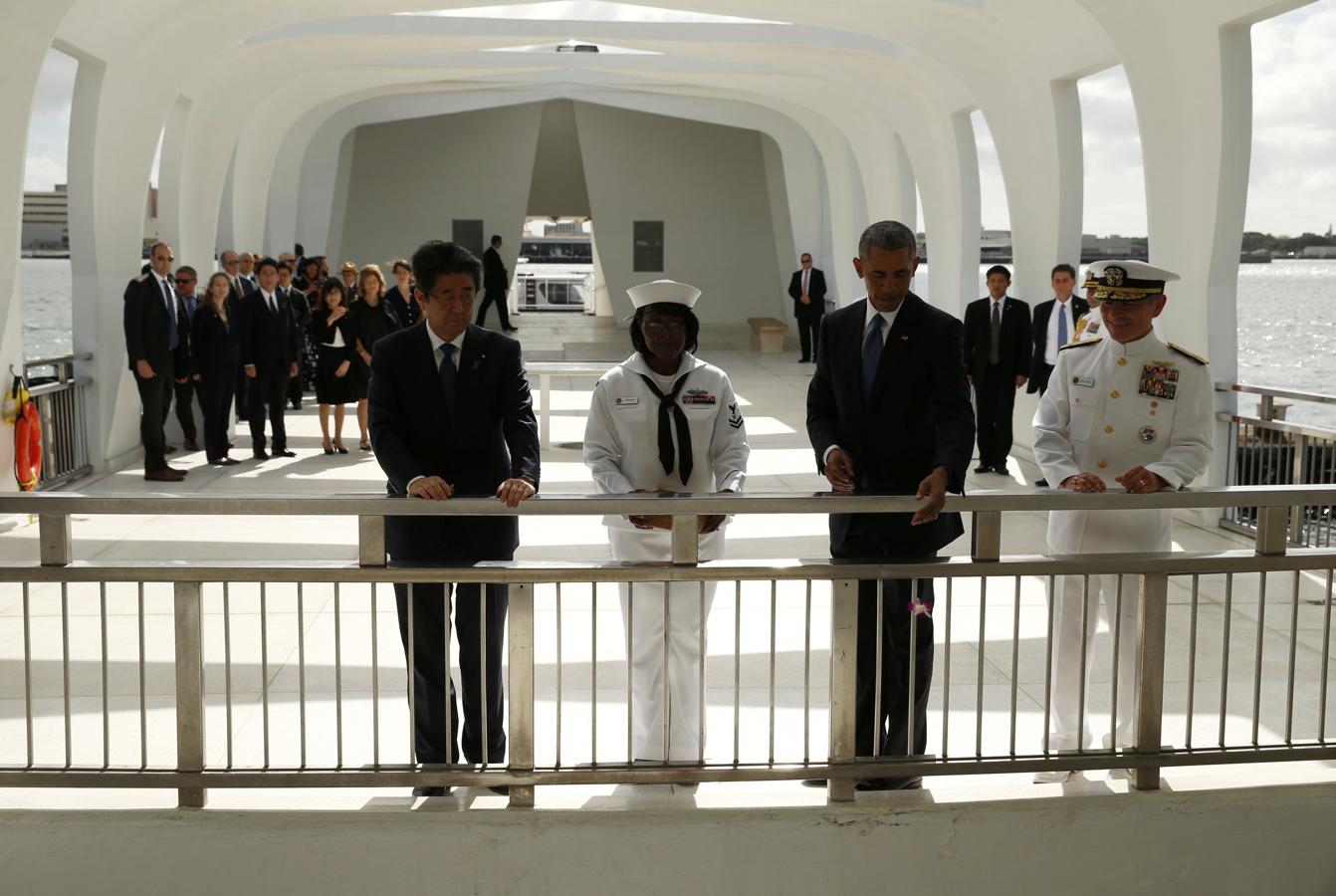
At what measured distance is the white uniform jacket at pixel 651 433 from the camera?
14.6ft

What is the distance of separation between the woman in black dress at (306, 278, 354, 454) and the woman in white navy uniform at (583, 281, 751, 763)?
8.41 metres

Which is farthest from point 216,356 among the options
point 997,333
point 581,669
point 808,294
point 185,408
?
point 808,294

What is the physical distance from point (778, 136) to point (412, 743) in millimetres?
25320

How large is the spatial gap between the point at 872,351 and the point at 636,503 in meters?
1.11

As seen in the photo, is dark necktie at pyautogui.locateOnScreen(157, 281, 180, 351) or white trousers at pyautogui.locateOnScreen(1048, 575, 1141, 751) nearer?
white trousers at pyautogui.locateOnScreen(1048, 575, 1141, 751)

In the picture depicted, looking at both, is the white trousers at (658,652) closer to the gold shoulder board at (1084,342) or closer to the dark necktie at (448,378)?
the dark necktie at (448,378)

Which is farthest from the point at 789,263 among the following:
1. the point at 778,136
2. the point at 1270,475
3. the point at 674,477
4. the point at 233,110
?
the point at 674,477

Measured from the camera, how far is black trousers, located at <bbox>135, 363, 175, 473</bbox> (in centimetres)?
1102

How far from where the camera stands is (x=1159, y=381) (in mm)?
4555

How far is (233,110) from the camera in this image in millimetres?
16141

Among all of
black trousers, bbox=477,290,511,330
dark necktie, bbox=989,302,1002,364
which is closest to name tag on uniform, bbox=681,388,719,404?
dark necktie, bbox=989,302,1002,364

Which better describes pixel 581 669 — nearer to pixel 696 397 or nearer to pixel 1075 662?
pixel 696 397

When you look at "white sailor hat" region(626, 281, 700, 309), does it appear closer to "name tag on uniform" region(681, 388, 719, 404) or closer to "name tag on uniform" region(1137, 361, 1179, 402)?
"name tag on uniform" region(681, 388, 719, 404)

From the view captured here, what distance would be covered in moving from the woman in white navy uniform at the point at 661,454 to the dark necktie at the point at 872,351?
0.42 meters
